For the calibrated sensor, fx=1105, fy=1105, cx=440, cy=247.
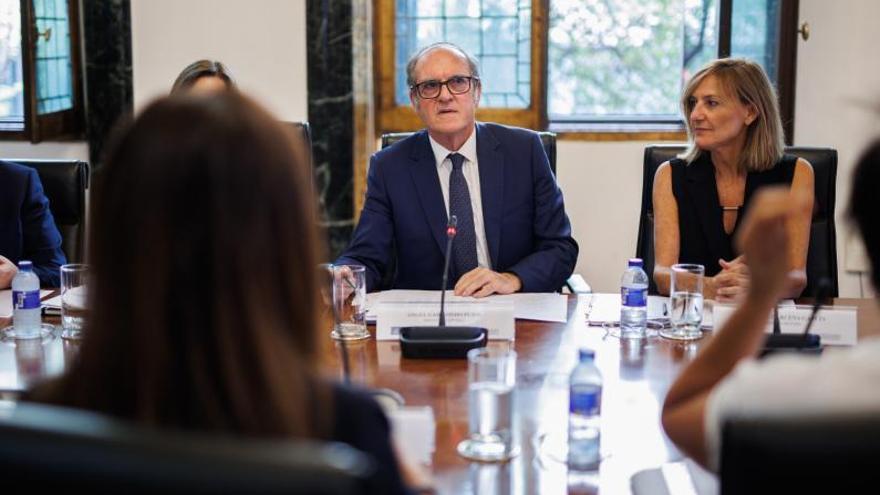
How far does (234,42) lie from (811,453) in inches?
153

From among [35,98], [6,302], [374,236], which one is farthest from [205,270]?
[35,98]

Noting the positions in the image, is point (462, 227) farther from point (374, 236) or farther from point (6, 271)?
point (6, 271)

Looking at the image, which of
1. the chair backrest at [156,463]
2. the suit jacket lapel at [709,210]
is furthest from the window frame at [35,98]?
the chair backrest at [156,463]

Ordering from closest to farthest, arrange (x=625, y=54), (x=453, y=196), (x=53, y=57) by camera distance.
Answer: (x=453, y=196)
(x=53, y=57)
(x=625, y=54)

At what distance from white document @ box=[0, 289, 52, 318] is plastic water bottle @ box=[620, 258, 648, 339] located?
→ 1380 millimetres

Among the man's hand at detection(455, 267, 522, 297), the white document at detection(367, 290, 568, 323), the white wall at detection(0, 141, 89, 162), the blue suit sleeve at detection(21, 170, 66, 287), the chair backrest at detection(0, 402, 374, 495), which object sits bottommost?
the white document at detection(367, 290, 568, 323)

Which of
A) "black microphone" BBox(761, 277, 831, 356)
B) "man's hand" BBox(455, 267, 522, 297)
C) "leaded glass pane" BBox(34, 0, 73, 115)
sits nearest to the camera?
"black microphone" BBox(761, 277, 831, 356)

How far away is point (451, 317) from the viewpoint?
2.32 m

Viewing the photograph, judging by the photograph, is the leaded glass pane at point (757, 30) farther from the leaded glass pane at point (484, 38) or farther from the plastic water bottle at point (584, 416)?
the plastic water bottle at point (584, 416)

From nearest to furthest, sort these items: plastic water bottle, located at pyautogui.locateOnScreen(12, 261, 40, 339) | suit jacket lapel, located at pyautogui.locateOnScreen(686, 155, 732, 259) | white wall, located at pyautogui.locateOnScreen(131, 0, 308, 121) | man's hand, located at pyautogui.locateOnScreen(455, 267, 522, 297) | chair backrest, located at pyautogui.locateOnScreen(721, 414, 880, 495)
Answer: chair backrest, located at pyautogui.locateOnScreen(721, 414, 880, 495) → plastic water bottle, located at pyautogui.locateOnScreen(12, 261, 40, 339) → man's hand, located at pyautogui.locateOnScreen(455, 267, 522, 297) → suit jacket lapel, located at pyautogui.locateOnScreen(686, 155, 732, 259) → white wall, located at pyautogui.locateOnScreen(131, 0, 308, 121)

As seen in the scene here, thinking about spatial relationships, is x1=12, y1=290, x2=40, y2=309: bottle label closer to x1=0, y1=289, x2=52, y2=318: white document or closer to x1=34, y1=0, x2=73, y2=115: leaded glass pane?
x1=0, y1=289, x2=52, y2=318: white document

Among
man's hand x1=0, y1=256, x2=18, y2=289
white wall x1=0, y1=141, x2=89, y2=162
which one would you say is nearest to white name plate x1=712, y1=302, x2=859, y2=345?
man's hand x1=0, y1=256, x2=18, y2=289

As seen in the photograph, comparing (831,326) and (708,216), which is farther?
(708,216)

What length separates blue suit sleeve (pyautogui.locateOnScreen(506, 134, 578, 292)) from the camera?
9.53 ft
